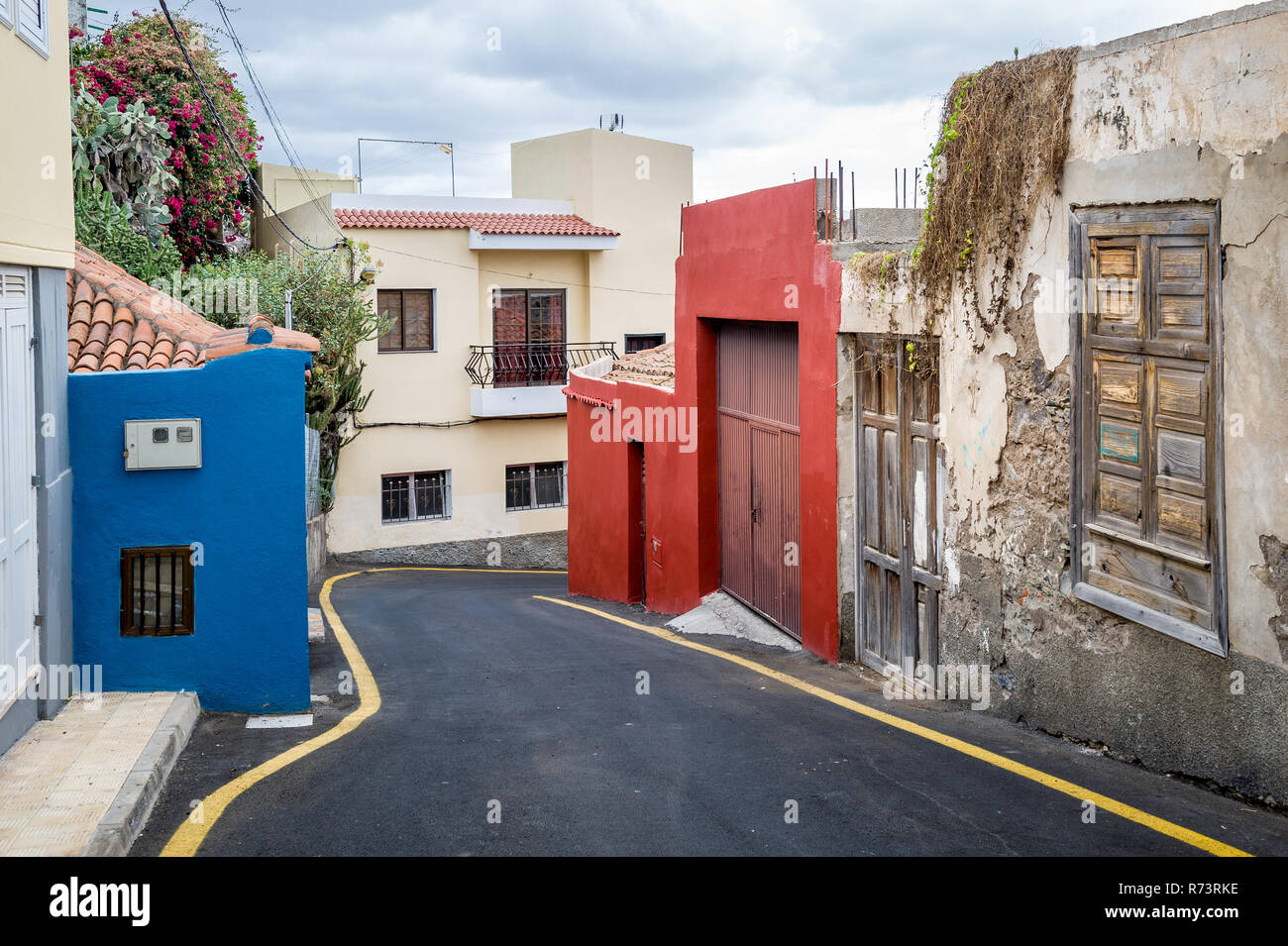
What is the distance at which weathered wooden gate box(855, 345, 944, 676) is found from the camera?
29.4 feet

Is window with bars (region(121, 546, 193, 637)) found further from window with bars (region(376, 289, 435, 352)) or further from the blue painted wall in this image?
window with bars (region(376, 289, 435, 352))

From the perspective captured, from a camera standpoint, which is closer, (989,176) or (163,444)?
(989,176)

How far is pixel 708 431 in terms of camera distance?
46.9 feet

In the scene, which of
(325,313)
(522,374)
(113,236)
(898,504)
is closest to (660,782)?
(898,504)

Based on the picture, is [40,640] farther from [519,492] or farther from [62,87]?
[519,492]

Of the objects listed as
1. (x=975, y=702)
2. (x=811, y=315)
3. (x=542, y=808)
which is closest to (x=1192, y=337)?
(x=975, y=702)

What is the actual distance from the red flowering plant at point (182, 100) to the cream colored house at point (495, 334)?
2503mm

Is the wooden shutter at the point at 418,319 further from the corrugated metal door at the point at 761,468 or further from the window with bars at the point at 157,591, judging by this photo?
the window with bars at the point at 157,591

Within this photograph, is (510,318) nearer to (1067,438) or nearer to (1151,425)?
(1067,438)

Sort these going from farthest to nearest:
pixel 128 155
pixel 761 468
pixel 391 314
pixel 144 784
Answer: pixel 391 314, pixel 128 155, pixel 761 468, pixel 144 784

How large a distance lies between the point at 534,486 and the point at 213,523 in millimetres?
20417

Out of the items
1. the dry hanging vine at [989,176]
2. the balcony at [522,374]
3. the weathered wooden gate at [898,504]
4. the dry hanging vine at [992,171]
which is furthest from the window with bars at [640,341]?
the dry hanging vine at [992,171]

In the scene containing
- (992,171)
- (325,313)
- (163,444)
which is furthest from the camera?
(325,313)
